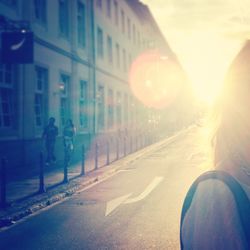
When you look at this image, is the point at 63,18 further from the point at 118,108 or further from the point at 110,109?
the point at 118,108

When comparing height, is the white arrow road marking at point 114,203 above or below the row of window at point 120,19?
below

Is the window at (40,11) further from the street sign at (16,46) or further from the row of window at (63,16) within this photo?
the street sign at (16,46)

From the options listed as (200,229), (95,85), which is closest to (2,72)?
(95,85)

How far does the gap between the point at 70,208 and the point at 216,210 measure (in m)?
7.64

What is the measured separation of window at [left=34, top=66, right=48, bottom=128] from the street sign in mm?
5603

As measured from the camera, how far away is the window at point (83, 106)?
84.1 feet

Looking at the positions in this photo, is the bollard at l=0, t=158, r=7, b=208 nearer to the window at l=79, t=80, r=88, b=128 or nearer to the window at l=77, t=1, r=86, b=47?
the window at l=79, t=80, r=88, b=128

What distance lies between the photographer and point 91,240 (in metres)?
6.10

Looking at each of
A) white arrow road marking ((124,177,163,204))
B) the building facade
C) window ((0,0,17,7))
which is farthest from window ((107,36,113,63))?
white arrow road marking ((124,177,163,204))

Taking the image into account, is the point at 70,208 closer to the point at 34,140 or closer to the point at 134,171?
the point at 134,171

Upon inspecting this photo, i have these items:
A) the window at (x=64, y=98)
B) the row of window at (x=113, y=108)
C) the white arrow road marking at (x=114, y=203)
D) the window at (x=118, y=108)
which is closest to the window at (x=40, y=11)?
the window at (x=64, y=98)

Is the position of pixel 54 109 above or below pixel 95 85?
below

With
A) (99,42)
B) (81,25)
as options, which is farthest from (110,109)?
(81,25)

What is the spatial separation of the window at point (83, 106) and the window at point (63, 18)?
3.95m
